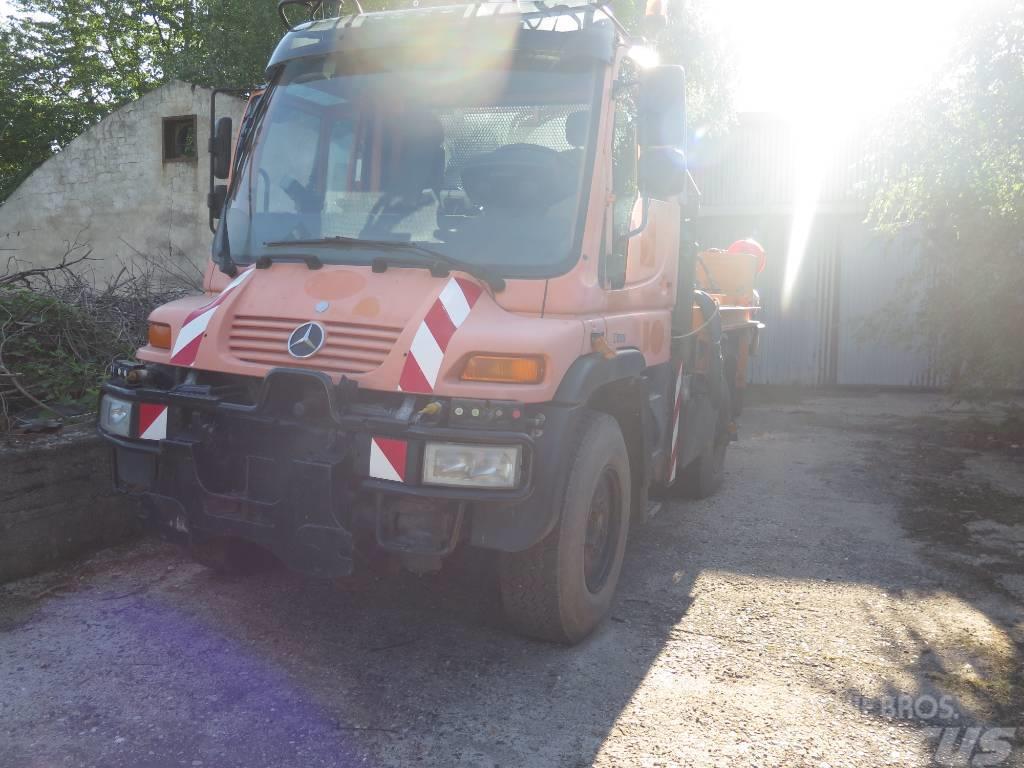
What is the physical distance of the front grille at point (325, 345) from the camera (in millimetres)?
Answer: 3297

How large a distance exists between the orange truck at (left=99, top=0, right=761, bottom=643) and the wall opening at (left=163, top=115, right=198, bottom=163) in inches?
435

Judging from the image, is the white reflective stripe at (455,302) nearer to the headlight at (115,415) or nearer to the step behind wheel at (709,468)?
the headlight at (115,415)

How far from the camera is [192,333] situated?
11.8 feet

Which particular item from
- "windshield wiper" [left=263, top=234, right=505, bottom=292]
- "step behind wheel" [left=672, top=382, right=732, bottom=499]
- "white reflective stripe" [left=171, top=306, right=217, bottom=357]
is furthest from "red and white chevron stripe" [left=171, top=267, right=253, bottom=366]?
"step behind wheel" [left=672, top=382, right=732, bottom=499]

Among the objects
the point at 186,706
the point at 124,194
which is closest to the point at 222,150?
the point at 186,706

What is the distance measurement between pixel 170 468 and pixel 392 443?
0.99 m

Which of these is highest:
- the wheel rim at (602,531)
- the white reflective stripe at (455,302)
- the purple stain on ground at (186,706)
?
the white reflective stripe at (455,302)

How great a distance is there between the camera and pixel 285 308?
350cm

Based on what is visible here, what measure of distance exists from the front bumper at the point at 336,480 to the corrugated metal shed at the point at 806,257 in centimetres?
1134

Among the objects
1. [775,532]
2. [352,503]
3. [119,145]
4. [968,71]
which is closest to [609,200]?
[352,503]

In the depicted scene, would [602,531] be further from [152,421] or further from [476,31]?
[476,31]

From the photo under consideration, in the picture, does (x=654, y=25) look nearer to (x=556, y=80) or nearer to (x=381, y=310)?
(x=556, y=80)

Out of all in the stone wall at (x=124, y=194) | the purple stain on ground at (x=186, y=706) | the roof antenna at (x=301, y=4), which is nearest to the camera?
the purple stain on ground at (x=186, y=706)

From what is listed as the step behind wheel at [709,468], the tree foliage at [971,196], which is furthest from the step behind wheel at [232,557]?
the tree foliage at [971,196]
